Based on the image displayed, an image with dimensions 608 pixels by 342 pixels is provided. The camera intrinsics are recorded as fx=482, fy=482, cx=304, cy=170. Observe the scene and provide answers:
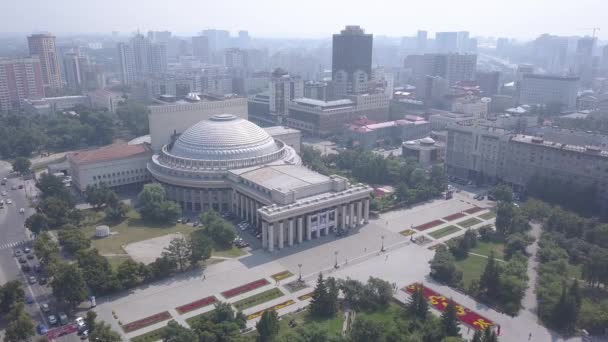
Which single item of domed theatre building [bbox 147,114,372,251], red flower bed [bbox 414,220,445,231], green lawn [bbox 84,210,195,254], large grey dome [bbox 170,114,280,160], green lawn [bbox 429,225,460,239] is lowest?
green lawn [bbox 429,225,460,239]

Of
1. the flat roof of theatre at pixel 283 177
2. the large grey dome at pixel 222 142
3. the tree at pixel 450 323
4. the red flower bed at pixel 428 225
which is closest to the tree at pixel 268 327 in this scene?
the tree at pixel 450 323

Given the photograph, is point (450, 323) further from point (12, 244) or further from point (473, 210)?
point (12, 244)

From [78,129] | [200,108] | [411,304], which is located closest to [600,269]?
[411,304]

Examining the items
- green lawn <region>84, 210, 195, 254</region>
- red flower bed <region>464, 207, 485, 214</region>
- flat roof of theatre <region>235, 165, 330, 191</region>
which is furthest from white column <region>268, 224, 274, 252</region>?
red flower bed <region>464, 207, 485, 214</region>

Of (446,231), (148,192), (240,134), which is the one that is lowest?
(446,231)

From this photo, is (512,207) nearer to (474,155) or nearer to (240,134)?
(474,155)

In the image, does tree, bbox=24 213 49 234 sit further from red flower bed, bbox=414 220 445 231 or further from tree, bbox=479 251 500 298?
tree, bbox=479 251 500 298
